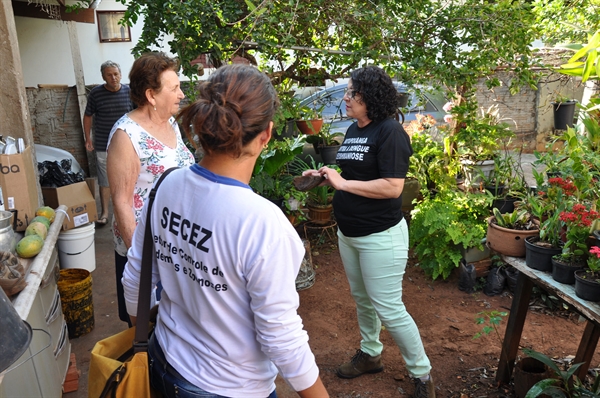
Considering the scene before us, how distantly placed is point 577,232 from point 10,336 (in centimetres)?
251

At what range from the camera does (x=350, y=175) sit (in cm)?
292

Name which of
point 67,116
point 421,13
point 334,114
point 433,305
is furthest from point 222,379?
point 67,116

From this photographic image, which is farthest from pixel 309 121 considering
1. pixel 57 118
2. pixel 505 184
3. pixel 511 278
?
pixel 57 118

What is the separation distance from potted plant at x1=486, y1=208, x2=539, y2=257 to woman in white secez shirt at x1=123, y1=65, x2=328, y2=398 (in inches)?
78.8

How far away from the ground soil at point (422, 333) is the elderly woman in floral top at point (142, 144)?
1570mm

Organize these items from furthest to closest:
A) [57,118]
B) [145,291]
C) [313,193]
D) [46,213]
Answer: [57,118] → [313,193] → [46,213] → [145,291]

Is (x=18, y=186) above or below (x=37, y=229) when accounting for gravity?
above

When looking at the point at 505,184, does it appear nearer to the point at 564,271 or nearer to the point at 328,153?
the point at 328,153

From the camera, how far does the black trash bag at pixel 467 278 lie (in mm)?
4613

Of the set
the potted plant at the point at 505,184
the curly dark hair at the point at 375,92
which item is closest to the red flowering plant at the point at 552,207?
the curly dark hair at the point at 375,92

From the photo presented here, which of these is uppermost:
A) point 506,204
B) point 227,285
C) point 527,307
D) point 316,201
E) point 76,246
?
point 227,285

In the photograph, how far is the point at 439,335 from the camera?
3.89 meters

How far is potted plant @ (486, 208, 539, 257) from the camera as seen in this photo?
117 inches

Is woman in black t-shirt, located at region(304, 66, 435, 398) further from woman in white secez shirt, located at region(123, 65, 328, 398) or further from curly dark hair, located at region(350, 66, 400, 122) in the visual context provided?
woman in white secez shirt, located at region(123, 65, 328, 398)
